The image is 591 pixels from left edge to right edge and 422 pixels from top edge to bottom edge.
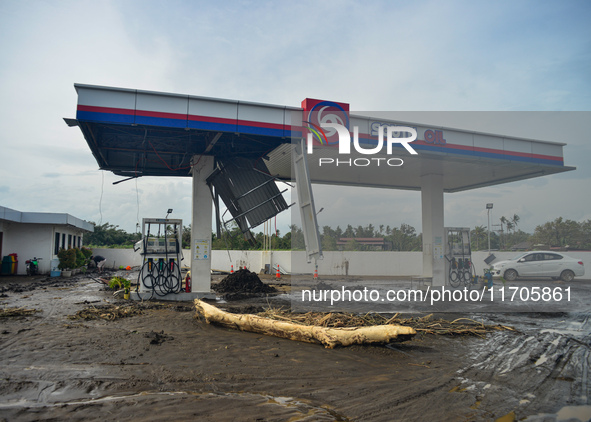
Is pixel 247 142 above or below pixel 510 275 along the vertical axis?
above

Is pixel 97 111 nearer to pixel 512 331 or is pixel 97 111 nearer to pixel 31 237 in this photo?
pixel 512 331

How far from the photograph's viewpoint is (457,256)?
16562 mm

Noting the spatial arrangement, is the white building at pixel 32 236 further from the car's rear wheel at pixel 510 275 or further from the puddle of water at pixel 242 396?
the car's rear wheel at pixel 510 275

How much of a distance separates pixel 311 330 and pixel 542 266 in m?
17.3

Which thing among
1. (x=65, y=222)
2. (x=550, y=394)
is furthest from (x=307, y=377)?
(x=65, y=222)

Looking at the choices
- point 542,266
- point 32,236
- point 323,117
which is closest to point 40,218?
point 32,236

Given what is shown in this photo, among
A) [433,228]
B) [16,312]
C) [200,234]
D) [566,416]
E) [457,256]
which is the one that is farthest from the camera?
[433,228]

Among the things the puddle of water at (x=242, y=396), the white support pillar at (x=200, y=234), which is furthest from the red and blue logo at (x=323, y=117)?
the puddle of water at (x=242, y=396)

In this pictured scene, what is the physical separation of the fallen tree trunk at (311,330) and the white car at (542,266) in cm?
1655

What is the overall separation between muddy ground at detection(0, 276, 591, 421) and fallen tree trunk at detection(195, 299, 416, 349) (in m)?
0.19

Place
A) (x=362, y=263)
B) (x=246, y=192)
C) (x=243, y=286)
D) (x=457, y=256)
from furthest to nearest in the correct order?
1. (x=362, y=263)
2. (x=457, y=256)
3. (x=243, y=286)
4. (x=246, y=192)

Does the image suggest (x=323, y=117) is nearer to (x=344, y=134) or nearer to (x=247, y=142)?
(x=344, y=134)

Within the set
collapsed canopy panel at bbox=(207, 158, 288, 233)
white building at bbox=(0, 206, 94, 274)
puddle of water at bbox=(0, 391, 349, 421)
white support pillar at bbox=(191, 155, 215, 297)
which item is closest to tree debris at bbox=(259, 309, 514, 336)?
puddle of water at bbox=(0, 391, 349, 421)

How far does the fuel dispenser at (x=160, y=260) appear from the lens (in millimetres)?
12570
